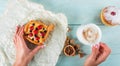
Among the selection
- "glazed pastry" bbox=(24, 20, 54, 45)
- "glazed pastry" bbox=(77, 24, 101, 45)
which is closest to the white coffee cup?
"glazed pastry" bbox=(77, 24, 101, 45)

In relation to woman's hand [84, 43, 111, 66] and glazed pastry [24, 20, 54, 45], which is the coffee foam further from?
glazed pastry [24, 20, 54, 45]

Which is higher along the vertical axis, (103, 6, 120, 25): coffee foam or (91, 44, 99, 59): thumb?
(103, 6, 120, 25): coffee foam

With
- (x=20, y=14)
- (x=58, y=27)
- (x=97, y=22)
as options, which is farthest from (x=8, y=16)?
(x=97, y=22)

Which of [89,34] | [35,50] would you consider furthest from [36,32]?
[89,34]

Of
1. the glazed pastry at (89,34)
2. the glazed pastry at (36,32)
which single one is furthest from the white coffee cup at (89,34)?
the glazed pastry at (36,32)

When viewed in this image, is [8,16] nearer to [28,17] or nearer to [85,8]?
[28,17]

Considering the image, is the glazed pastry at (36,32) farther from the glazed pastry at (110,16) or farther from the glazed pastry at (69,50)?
the glazed pastry at (110,16)

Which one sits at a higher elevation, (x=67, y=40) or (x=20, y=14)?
(x=20, y=14)
